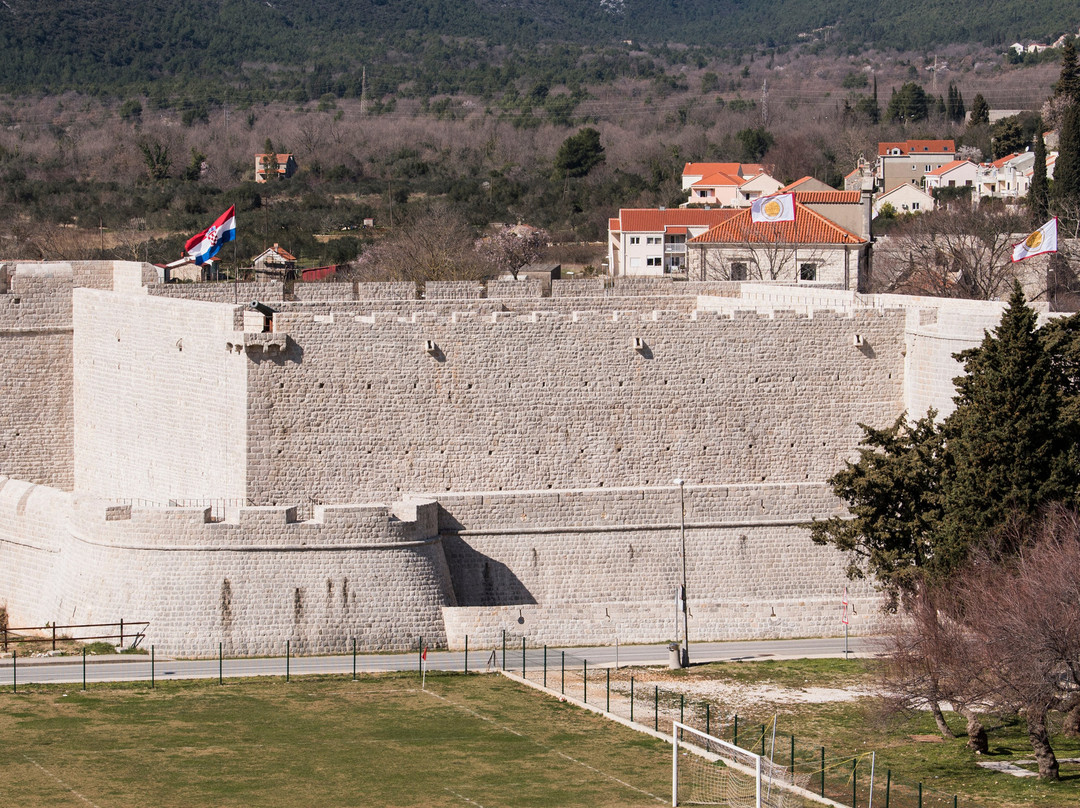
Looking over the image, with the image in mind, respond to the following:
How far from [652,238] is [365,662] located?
43.3 metres

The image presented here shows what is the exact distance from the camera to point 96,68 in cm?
13150

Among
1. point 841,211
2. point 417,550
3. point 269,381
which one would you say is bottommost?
point 417,550

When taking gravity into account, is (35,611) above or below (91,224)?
below

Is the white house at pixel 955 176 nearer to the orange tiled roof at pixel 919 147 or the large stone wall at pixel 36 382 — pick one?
the orange tiled roof at pixel 919 147

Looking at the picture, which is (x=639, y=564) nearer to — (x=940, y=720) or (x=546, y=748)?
(x=546, y=748)

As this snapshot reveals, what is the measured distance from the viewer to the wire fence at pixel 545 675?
28.5 metres

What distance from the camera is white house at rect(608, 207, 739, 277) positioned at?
2919 inches

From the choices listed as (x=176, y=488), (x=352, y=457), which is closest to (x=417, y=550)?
(x=352, y=457)

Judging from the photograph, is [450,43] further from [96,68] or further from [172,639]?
[172,639]

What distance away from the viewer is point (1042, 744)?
90.7 ft

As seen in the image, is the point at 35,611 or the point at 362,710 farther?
the point at 35,611

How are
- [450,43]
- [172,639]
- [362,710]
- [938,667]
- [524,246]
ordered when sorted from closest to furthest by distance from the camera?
[938,667], [362,710], [172,639], [524,246], [450,43]

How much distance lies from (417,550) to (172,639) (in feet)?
13.7

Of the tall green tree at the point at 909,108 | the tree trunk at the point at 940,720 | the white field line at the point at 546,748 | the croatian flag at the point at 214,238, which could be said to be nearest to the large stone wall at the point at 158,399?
the croatian flag at the point at 214,238
